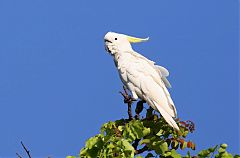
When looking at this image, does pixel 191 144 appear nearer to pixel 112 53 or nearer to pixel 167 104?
pixel 167 104

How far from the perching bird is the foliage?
0.11 metres

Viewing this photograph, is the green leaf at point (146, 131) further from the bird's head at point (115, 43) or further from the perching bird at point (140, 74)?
the bird's head at point (115, 43)

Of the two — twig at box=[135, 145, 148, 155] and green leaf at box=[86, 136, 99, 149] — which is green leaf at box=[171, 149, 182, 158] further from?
green leaf at box=[86, 136, 99, 149]

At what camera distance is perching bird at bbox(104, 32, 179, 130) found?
395 centimetres

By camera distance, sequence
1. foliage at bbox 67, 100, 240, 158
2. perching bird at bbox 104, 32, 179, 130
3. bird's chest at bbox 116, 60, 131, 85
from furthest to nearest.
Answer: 1. bird's chest at bbox 116, 60, 131, 85
2. perching bird at bbox 104, 32, 179, 130
3. foliage at bbox 67, 100, 240, 158

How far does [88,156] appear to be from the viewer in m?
3.27

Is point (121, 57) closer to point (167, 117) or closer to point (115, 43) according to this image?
point (115, 43)

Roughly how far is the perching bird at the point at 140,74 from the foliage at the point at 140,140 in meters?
0.11

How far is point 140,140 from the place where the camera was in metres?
3.53

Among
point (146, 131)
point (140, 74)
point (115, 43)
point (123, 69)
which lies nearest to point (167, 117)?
point (146, 131)

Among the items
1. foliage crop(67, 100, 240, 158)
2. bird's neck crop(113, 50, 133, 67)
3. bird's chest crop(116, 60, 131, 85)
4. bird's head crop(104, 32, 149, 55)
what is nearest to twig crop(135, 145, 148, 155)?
foliage crop(67, 100, 240, 158)

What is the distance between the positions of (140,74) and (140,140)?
2.55 ft

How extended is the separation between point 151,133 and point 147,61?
824 mm

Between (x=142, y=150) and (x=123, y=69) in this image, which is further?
(x=123, y=69)
